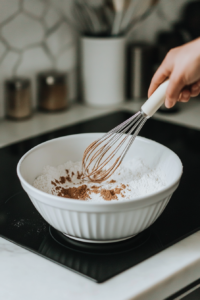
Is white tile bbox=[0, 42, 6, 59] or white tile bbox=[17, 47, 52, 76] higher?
white tile bbox=[0, 42, 6, 59]

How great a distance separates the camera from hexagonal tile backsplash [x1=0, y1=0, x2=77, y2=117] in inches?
40.0

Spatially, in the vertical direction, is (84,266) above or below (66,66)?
below

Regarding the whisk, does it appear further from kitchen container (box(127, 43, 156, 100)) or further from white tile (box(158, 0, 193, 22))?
white tile (box(158, 0, 193, 22))

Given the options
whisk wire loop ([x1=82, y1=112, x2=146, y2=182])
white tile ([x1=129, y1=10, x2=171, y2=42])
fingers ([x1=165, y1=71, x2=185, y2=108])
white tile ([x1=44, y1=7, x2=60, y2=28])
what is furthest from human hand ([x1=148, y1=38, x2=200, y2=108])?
white tile ([x1=129, y1=10, x2=171, y2=42])

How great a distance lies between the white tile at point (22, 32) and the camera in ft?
3.34

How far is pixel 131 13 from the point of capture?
1.13 meters

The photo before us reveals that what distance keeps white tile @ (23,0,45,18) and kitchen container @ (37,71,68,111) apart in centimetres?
16

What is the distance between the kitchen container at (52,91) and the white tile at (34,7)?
0.16 meters

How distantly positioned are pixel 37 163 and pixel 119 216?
0.65 feet

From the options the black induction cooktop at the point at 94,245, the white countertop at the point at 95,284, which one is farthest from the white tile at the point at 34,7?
the white countertop at the point at 95,284

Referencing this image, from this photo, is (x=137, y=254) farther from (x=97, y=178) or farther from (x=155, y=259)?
(x=97, y=178)

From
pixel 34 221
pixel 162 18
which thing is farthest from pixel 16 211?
pixel 162 18

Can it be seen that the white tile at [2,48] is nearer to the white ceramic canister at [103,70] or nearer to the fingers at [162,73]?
the white ceramic canister at [103,70]

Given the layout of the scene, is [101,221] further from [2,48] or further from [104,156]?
[2,48]
